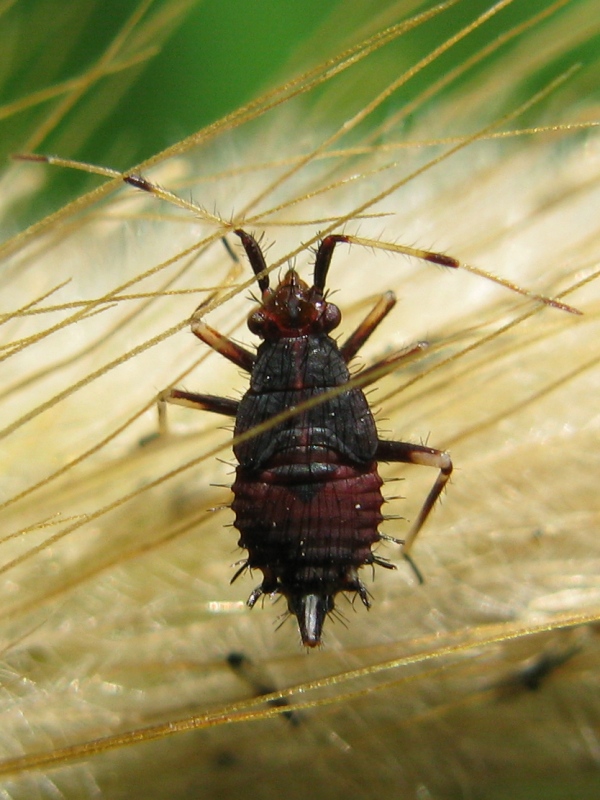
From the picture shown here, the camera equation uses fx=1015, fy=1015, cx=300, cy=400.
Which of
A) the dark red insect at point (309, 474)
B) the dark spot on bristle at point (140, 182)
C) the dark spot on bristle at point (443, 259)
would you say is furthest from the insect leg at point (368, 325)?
the dark spot on bristle at point (140, 182)

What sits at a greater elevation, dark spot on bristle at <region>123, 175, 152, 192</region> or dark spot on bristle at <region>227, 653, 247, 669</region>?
dark spot on bristle at <region>123, 175, 152, 192</region>

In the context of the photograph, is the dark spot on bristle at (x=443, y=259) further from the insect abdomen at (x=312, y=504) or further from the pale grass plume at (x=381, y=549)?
the insect abdomen at (x=312, y=504)

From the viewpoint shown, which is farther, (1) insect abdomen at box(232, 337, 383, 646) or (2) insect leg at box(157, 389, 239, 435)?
(2) insect leg at box(157, 389, 239, 435)

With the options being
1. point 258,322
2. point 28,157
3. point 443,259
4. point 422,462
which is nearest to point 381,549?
point 422,462

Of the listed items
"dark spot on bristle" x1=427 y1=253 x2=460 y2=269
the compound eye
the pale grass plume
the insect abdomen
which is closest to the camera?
the pale grass plume

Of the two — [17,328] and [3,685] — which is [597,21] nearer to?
[17,328]

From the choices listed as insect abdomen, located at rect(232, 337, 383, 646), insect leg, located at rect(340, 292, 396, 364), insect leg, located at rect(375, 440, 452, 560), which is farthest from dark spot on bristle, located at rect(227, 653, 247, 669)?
insect leg, located at rect(340, 292, 396, 364)

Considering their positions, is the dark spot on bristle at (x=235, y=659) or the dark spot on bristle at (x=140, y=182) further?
the dark spot on bristle at (x=140, y=182)

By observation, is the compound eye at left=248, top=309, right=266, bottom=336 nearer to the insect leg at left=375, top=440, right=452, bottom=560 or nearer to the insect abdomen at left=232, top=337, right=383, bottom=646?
the insect abdomen at left=232, top=337, right=383, bottom=646
